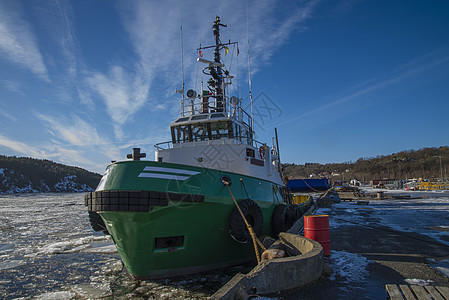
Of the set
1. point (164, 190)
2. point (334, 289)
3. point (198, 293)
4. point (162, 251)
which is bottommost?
point (198, 293)

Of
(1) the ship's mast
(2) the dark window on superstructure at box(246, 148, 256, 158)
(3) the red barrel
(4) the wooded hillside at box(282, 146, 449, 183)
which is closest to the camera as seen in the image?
(3) the red barrel

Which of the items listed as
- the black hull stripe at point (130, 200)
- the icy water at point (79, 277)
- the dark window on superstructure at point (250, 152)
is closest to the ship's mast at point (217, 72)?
the dark window on superstructure at point (250, 152)

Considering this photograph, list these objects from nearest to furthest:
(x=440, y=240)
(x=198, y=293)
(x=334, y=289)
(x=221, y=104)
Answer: (x=334, y=289) < (x=198, y=293) < (x=440, y=240) < (x=221, y=104)

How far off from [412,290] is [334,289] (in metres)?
0.99

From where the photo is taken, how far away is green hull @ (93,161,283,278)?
17.3ft

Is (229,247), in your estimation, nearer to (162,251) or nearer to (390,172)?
(162,251)

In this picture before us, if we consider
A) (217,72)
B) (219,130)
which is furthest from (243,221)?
(217,72)

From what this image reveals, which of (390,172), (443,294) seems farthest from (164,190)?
(390,172)

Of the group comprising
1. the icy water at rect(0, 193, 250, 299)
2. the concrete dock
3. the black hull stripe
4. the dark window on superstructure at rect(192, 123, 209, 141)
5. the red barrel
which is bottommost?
the icy water at rect(0, 193, 250, 299)

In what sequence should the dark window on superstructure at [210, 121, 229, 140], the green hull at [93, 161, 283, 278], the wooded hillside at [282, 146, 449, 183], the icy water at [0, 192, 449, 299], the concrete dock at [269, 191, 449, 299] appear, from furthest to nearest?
1. the wooded hillside at [282, 146, 449, 183]
2. the dark window on superstructure at [210, 121, 229, 140]
3. the green hull at [93, 161, 283, 278]
4. the icy water at [0, 192, 449, 299]
5. the concrete dock at [269, 191, 449, 299]

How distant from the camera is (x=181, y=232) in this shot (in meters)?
5.50

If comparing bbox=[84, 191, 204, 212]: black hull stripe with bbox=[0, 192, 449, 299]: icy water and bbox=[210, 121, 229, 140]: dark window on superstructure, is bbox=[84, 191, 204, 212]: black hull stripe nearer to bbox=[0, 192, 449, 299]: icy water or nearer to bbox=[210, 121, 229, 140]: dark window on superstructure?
bbox=[0, 192, 449, 299]: icy water

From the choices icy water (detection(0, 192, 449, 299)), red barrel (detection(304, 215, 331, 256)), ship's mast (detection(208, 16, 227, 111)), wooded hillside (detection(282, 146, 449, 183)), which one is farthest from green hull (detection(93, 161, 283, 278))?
wooded hillside (detection(282, 146, 449, 183))

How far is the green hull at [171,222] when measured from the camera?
5.29 m
